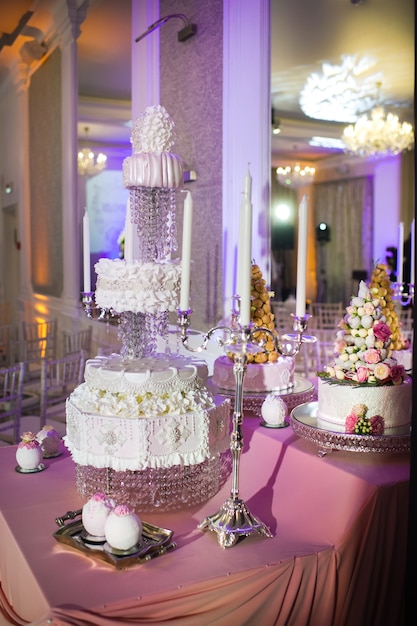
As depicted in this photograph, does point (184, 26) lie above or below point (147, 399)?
above

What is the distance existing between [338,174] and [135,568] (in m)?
14.0

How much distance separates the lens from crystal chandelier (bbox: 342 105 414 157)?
9.14 metres

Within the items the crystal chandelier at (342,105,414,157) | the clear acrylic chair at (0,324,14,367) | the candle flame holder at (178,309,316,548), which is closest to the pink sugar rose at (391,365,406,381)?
the candle flame holder at (178,309,316,548)

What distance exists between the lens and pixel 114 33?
311 inches

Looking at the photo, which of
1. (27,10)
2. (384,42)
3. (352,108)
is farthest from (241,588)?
(352,108)

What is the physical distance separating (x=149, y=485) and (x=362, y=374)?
0.83 meters

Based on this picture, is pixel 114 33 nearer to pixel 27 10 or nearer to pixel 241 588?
pixel 27 10

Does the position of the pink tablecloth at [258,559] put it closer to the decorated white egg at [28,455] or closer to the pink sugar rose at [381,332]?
the decorated white egg at [28,455]

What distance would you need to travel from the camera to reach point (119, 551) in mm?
1792

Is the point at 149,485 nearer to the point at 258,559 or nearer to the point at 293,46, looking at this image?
the point at 258,559

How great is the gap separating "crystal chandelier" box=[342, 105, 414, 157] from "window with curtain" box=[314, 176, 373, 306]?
4.57m

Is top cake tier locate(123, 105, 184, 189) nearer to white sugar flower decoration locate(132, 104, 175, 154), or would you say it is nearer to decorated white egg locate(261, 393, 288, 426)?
white sugar flower decoration locate(132, 104, 175, 154)

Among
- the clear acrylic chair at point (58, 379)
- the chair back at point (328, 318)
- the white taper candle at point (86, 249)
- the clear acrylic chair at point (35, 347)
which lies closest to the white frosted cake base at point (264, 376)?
the white taper candle at point (86, 249)

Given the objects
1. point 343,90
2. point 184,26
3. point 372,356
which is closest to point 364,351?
point 372,356
